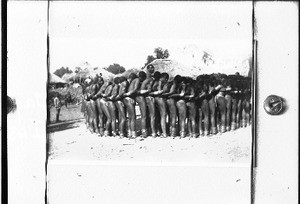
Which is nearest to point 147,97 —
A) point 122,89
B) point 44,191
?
point 122,89

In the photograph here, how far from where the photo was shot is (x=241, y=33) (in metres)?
1.14

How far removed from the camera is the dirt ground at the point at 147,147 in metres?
1.14

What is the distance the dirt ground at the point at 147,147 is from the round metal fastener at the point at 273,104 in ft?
0.21

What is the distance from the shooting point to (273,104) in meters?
1.13

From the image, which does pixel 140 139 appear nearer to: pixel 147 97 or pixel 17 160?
pixel 147 97

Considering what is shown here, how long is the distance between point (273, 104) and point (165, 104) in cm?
24

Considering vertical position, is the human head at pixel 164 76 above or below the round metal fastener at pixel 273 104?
above

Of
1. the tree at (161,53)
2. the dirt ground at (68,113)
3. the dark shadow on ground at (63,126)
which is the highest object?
the tree at (161,53)

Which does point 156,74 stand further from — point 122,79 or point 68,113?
point 68,113

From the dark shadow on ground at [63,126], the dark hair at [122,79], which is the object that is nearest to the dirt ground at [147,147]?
the dark shadow on ground at [63,126]

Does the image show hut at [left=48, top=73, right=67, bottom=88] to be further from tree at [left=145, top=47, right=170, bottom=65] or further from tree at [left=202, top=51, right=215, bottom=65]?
tree at [left=202, top=51, right=215, bottom=65]

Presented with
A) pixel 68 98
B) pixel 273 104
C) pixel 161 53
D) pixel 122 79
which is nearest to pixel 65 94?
pixel 68 98

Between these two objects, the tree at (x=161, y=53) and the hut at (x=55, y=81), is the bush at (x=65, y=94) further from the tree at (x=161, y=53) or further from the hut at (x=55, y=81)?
the tree at (x=161, y=53)

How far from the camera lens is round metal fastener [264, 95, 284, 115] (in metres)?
1.13
